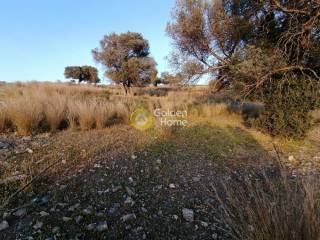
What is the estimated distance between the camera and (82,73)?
3600 centimetres

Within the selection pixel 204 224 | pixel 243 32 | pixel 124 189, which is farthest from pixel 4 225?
pixel 243 32

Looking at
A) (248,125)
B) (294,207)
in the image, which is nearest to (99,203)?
(294,207)

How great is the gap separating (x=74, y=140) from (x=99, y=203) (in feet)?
7.60

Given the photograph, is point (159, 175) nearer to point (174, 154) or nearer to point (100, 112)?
point (174, 154)

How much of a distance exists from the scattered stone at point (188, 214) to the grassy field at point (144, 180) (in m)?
0.01

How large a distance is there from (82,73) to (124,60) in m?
18.8

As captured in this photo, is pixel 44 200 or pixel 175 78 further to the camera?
pixel 175 78

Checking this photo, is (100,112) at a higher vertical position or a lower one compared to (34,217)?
higher

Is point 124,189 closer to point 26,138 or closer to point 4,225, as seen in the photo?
point 4,225

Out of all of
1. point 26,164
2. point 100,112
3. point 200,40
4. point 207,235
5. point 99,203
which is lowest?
point 207,235

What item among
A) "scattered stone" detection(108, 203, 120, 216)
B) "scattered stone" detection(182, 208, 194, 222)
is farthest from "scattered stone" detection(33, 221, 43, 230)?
"scattered stone" detection(182, 208, 194, 222)

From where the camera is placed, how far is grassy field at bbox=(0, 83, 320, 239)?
5.67 feet

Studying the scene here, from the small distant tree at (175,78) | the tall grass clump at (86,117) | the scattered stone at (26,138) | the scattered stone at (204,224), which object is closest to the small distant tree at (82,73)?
the small distant tree at (175,78)

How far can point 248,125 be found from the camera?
659 cm
